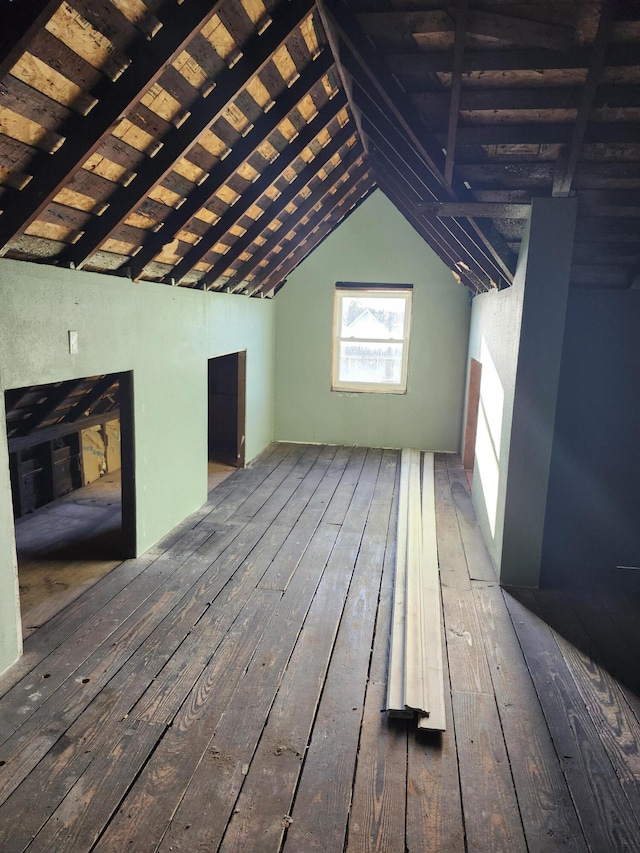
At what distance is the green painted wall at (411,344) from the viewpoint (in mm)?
7668

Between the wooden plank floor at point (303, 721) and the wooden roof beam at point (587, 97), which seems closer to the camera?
the wooden plank floor at point (303, 721)

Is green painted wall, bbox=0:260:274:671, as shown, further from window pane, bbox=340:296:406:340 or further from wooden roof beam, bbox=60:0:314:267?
window pane, bbox=340:296:406:340

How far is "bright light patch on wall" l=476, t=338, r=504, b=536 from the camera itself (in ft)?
15.0

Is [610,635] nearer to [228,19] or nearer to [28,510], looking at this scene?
[228,19]

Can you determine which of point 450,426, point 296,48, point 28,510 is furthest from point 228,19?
point 450,426

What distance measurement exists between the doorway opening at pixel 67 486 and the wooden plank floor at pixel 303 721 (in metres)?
0.30

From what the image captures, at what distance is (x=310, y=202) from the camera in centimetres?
535

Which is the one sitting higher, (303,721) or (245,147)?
(245,147)

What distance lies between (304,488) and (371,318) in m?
3.05

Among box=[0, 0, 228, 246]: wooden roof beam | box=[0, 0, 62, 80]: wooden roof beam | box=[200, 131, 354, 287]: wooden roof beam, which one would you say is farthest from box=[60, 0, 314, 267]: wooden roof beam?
box=[200, 131, 354, 287]: wooden roof beam

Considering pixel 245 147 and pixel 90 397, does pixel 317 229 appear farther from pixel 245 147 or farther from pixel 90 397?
pixel 90 397

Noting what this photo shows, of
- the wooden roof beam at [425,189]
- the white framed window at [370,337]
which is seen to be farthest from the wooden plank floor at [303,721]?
the white framed window at [370,337]

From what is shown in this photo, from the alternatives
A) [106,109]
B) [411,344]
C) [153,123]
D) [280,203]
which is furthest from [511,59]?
[411,344]

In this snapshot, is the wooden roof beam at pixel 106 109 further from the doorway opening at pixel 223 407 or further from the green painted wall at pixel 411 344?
the green painted wall at pixel 411 344
